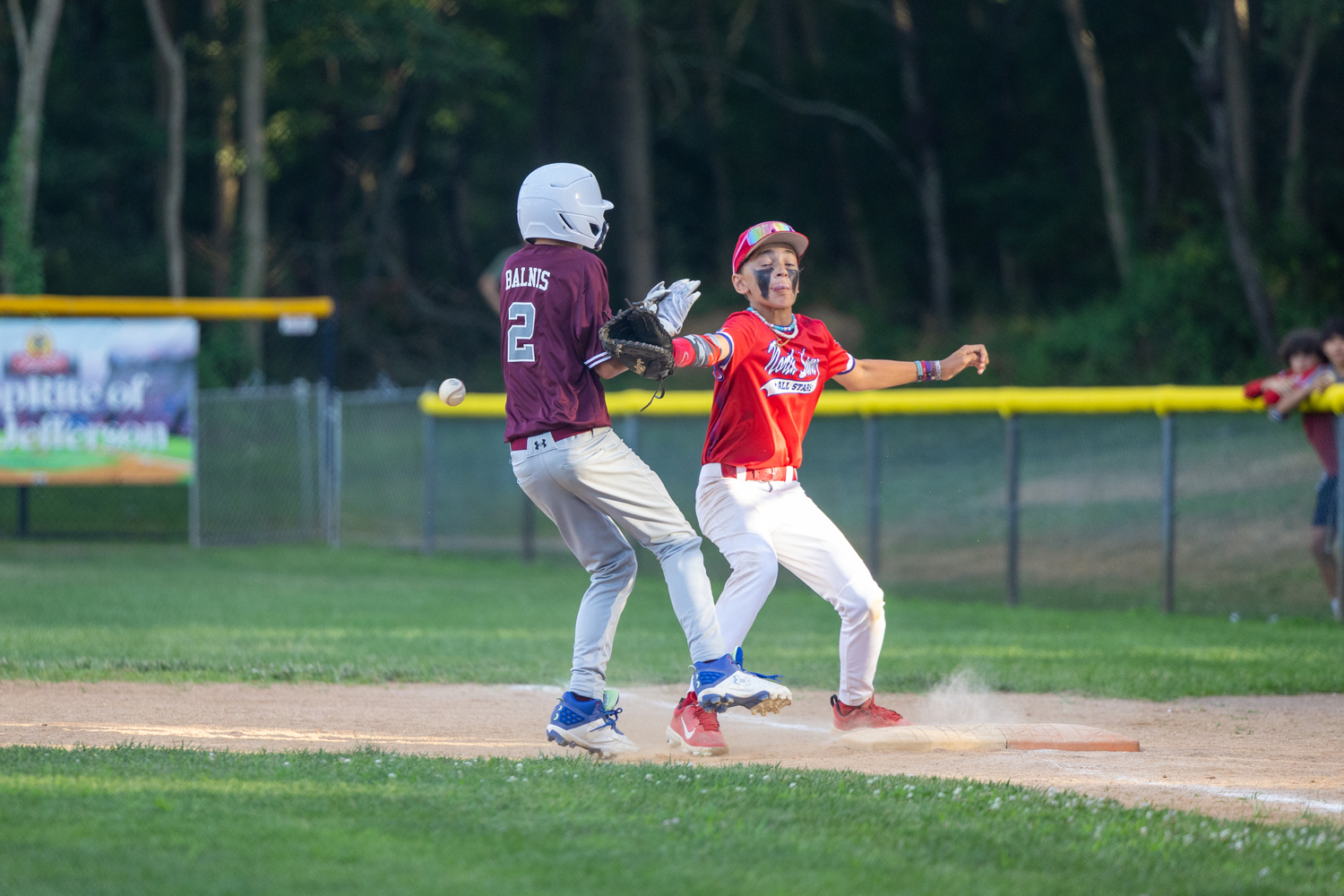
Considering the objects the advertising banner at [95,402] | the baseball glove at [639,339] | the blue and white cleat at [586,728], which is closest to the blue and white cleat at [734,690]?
the blue and white cleat at [586,728]

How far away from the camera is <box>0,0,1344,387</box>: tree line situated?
75.9 ft

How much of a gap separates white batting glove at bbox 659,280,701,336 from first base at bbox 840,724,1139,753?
190 cm

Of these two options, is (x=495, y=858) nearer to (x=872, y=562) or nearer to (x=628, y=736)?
(x=628, y=736)

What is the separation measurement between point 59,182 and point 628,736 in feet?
92.7

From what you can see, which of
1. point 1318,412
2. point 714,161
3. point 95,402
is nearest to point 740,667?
point 1318,412

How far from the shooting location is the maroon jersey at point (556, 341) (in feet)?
17.8

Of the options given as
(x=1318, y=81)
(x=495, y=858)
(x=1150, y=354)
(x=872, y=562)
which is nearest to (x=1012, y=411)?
(x=872, y=562)

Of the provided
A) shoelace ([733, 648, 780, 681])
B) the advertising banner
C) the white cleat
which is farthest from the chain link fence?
the white cleat

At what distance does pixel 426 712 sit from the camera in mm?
6891

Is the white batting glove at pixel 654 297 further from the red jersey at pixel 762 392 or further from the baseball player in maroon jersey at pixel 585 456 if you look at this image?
the red jersey at pixel 762 392

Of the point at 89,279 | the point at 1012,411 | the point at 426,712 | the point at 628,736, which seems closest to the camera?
the point at 628,736

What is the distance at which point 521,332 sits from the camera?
5.50 m

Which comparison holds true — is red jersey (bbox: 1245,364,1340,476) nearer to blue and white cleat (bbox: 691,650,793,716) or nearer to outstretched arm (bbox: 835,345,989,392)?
outstretched arm (bbox: 835,345,989,392)

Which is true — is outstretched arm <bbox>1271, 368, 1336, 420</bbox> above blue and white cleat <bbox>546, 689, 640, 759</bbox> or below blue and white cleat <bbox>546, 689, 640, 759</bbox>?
above
